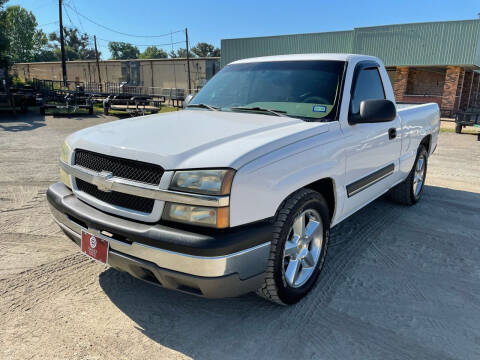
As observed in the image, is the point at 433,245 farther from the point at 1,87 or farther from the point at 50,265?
the point at 1,87

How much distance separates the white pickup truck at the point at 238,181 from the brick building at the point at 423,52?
62.3 feet

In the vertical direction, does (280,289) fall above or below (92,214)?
below

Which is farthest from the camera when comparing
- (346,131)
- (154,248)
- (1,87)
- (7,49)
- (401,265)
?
(7,49)

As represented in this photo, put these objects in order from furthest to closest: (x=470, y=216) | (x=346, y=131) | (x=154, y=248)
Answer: (x=470, y=216) < (x=346, y=131) < (x=154, y=248)

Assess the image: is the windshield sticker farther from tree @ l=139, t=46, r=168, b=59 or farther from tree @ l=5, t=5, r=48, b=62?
tree @ l=139, t=46, r=168, b=59

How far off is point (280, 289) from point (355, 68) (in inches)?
83.7

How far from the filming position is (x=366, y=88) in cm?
363

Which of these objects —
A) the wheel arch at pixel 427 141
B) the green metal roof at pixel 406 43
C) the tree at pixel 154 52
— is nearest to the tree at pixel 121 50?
the tree at pixel 154 52

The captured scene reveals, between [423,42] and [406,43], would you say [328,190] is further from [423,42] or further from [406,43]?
[406,43]

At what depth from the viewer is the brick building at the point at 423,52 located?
70.8 ft

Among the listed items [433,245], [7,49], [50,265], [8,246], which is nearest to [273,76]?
[433,245]

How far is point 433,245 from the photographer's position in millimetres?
3883

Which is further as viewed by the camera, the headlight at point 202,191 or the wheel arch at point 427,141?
the wheel arch at point 427,141

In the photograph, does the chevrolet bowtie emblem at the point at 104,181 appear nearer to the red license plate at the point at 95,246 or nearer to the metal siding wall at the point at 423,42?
the red license plate at the point at 95,246
